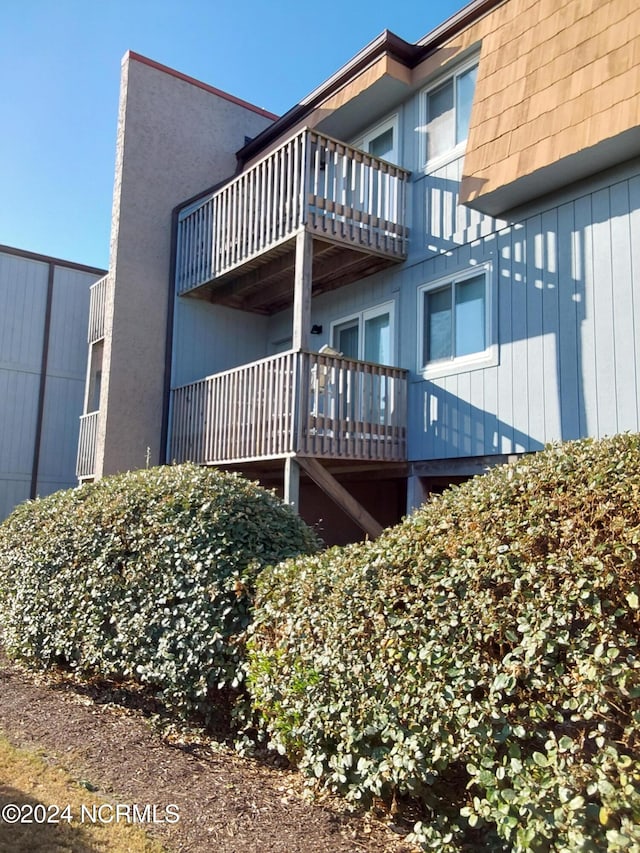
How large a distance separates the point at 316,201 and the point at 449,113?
231 centimetres

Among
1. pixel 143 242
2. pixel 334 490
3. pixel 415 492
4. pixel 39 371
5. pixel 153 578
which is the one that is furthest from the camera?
pixel 39 371

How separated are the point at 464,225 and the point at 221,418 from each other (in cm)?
443

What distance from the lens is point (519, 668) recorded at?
2801 millimetres

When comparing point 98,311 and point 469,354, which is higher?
point 98,311

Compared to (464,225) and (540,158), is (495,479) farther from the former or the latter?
(464,225)

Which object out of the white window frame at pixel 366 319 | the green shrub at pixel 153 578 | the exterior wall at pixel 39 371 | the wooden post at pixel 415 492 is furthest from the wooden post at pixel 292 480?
the exterior wall at pixel 39 371

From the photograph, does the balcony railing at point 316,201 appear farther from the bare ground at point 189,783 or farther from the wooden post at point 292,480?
the bare ground at point 189,783

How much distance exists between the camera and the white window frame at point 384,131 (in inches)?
399

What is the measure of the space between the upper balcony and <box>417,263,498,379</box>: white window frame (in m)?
0.89

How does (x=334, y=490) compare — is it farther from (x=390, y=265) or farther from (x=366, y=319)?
(x=390, y=265)

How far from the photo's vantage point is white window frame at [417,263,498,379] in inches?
323

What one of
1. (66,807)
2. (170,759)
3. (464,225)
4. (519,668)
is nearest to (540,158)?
(464,225)

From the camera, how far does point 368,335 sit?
10.3 m

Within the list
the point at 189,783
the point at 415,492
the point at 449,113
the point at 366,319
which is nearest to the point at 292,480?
the point at 415,492
